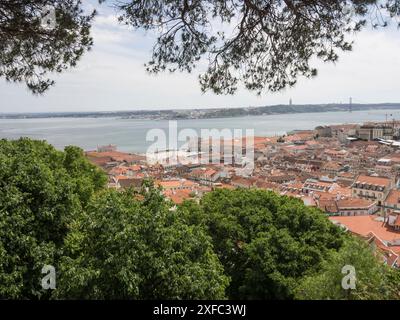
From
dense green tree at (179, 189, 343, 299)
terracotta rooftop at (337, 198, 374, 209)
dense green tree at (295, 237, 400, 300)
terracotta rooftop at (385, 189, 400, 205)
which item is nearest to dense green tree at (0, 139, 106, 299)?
dense green tree at (179, 189, 343, 299)

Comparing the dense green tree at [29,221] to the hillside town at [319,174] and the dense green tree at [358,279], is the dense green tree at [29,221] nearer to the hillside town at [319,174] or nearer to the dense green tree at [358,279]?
the dense green tree at [358,279]

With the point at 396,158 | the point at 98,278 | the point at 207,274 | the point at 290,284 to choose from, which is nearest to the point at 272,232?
the point at 290,284

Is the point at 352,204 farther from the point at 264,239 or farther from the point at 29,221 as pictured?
the point at 29,221

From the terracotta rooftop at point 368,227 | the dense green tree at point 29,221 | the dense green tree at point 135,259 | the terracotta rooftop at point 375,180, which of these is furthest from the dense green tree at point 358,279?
the terracotta rooftop at point 375,180

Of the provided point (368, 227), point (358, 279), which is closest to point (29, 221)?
point (358, 279)

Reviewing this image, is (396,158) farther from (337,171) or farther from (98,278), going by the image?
(98,278)

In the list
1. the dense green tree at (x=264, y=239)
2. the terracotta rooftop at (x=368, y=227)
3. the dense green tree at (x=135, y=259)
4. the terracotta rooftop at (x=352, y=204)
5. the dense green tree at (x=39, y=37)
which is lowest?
the terracotta rooftop at (x=352, y=204)

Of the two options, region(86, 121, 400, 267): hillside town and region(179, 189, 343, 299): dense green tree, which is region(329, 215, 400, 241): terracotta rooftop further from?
region(179, 189, 343, 299): dense green tree
